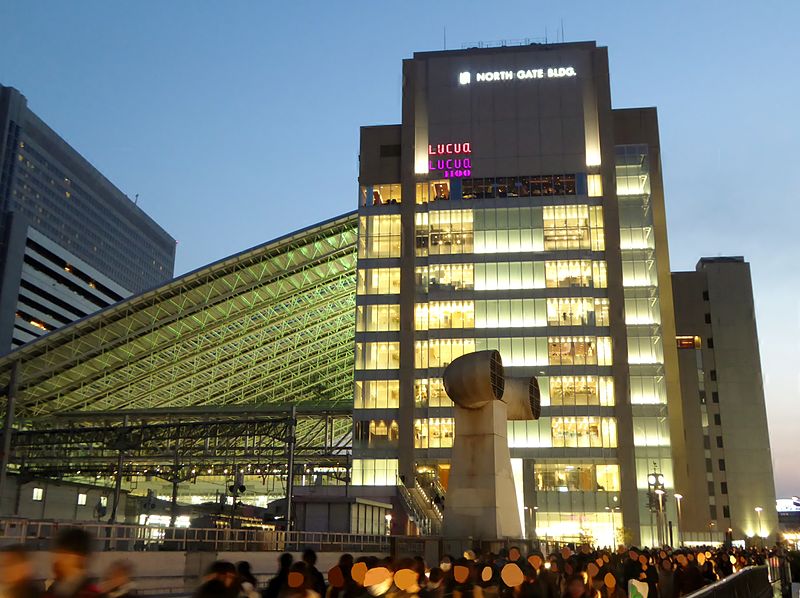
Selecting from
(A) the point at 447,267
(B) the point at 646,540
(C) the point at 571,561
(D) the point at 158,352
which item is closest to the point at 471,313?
(A) the point at 447,267

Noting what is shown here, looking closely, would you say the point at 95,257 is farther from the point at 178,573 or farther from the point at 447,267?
the point at 178,573

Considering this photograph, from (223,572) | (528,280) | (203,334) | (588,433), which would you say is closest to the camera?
(223,572)

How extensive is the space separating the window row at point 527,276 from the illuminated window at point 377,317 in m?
3.61

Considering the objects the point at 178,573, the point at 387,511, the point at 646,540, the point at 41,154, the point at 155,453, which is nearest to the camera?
the point at 178,573

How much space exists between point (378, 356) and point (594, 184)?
27.5 m

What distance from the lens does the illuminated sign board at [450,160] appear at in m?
82.4

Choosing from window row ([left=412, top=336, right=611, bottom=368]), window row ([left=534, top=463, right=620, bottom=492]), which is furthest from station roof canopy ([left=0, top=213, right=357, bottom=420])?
window row ([left=534, top=463, right=620, bottom=492])

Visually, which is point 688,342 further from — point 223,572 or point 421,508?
point 223,572

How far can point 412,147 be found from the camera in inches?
3285

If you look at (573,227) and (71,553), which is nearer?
(71,553)

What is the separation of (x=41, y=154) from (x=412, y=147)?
112 m

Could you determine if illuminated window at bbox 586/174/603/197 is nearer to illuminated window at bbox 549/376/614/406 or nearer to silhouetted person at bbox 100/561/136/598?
illuminated window at bbox 549/376/614/406

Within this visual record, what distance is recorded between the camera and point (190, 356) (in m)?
86.3

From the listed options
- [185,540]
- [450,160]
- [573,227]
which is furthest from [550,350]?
[185,540]
